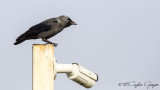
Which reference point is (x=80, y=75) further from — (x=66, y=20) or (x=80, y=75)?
(x=66, y=20)

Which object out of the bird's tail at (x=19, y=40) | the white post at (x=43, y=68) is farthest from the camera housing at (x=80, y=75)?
the bird's tail at (x=19, y=40)

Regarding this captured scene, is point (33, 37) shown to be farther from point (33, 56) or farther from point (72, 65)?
point (33, 56)

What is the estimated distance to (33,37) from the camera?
10.0m

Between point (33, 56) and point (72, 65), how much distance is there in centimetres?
81

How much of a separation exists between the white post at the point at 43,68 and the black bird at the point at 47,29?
16.9ft

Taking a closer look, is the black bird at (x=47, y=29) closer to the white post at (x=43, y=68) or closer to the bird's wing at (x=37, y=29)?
the bird's wing at (x=37, y=29)

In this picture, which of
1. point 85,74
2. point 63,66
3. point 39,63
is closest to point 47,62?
point 39,63

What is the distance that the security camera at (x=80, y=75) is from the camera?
15.7ft

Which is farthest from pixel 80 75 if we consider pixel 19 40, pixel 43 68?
pixel 19 40

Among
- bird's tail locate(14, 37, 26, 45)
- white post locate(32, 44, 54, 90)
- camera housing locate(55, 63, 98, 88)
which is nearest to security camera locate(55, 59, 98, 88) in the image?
camera housing locate(55, 63, 98, 88)

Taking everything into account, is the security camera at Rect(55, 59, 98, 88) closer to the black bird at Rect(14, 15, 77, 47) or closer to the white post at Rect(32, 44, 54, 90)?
the white post at Rect(32, 44, 54, 90)

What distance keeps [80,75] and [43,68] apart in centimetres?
81

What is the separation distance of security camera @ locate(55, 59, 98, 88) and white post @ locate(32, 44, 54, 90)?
1.47 feet

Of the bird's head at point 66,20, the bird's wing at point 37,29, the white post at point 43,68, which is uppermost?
the bird's head at point 66,20
